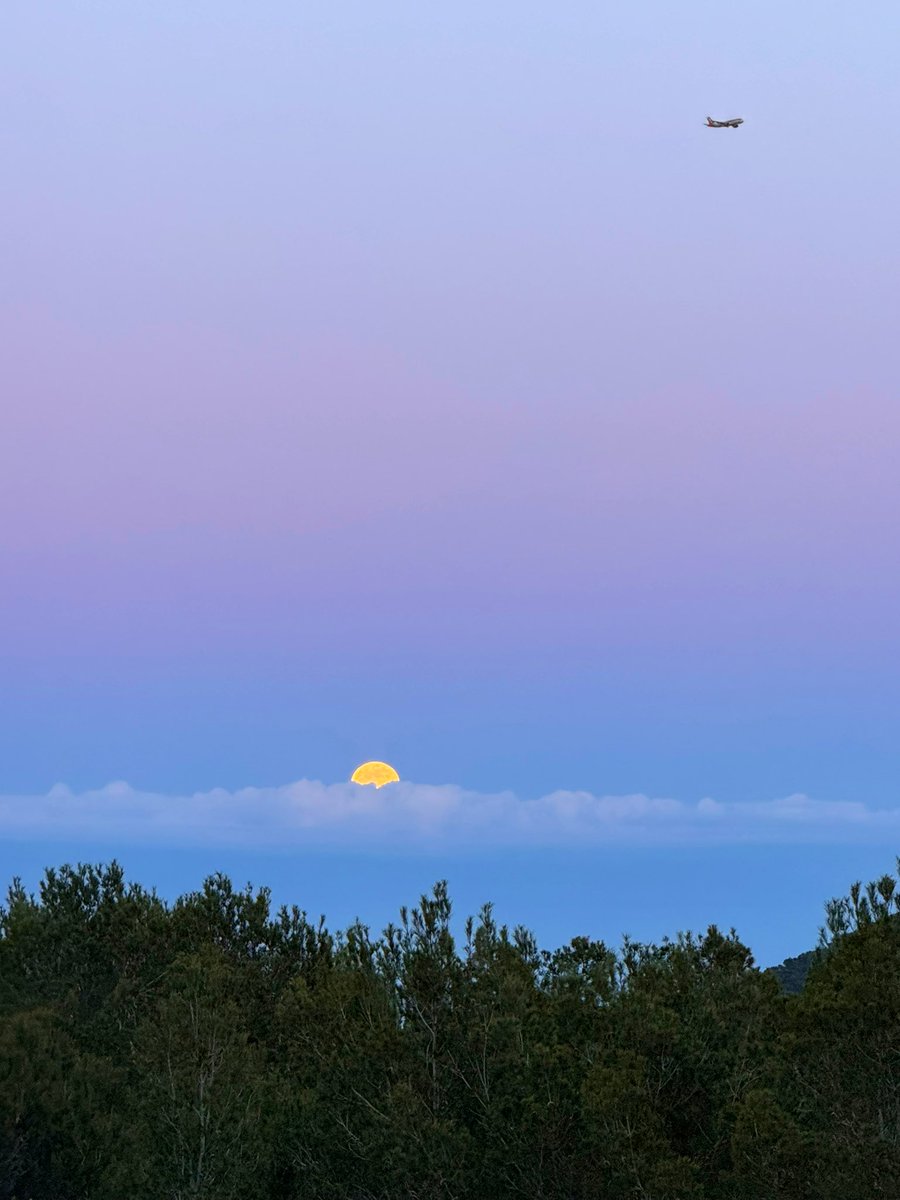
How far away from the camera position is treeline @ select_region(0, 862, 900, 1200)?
112 feet

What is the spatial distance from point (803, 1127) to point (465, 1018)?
368 inches

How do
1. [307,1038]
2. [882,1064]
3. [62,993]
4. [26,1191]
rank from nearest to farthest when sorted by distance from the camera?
[882,1064]
[307,1038]
[26,1191]
[62,993]

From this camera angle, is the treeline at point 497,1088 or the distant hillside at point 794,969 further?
the distant hillside at point 794,969

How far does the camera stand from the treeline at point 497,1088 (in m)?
34.2

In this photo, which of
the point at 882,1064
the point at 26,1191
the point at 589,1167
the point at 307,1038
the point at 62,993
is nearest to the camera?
the point at 882,1064

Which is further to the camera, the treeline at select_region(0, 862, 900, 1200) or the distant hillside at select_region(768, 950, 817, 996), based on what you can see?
the distant hillside at select_region(768, 950, 817, 996)

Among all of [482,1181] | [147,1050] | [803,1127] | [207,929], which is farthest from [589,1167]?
[207,929]

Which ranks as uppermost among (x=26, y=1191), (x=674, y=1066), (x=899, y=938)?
(x=899, y=938)

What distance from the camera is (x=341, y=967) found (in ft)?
139

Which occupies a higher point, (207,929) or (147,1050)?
(207,929)

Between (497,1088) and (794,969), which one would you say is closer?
(497,1088)

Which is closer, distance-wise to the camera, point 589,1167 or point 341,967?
→ point 589,1167

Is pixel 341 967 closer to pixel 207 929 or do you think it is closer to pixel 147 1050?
pixel 147 1050

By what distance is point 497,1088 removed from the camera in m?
39.3
